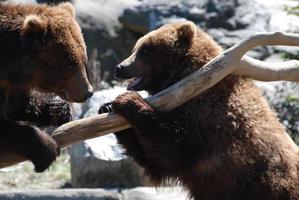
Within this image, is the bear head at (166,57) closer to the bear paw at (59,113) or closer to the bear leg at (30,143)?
the bear paw at (59,113)

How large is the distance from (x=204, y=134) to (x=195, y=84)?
1.70 feet

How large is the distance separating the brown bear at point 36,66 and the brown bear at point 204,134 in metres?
0.48

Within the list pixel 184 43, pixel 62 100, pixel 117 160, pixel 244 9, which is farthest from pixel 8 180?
pixel 244 9

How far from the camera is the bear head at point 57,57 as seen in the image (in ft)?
21.7

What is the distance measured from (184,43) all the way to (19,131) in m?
1.73

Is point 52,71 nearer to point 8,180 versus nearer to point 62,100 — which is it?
point 62,100

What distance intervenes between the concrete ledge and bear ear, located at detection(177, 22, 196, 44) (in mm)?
1909

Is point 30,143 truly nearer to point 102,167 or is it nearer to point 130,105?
point 130,105

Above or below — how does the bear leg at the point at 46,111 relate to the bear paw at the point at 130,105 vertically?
below

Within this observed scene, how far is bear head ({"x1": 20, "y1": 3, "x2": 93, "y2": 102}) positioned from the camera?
21.7 ft

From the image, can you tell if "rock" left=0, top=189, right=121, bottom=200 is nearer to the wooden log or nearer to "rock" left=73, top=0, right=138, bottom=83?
the wooden log

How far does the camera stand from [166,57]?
23.7 ft

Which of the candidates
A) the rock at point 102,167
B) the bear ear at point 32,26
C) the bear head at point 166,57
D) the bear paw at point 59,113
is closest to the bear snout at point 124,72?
the bear head at point 166,57

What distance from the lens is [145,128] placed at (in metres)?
6.77
